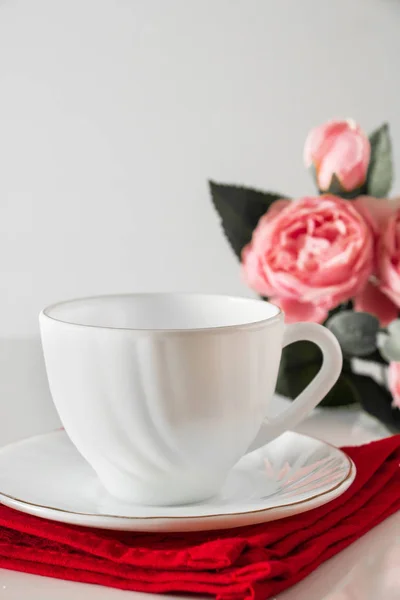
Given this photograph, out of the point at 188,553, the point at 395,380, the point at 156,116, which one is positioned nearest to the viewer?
the point at 188,553

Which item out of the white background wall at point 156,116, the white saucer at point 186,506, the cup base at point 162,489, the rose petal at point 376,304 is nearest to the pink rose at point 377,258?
the rose petal at point 376,304

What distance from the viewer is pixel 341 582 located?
396 millimetres

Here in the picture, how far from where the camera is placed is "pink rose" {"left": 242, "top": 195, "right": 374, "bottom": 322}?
2.30 feet

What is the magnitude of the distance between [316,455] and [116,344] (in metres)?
0.18

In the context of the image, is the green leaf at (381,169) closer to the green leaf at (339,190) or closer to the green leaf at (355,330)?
the green leaf at (339,190)

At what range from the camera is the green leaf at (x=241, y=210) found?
0.77m

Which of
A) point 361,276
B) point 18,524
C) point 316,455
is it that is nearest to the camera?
point 18,524

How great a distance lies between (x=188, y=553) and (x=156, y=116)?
0.96 m

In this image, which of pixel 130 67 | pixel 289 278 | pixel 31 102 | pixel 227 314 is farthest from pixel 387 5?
pixel 227 314

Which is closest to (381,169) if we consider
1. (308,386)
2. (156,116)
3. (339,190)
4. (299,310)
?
(339,190)

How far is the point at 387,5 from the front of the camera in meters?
1.20

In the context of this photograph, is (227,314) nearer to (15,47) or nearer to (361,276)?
(361,276)

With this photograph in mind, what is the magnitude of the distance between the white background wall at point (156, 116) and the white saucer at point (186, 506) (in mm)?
695

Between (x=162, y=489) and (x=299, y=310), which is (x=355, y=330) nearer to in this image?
(x=299, y=310)
